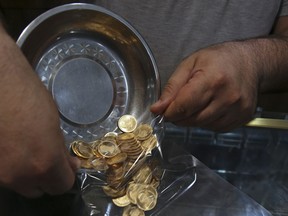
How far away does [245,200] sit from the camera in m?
0.74

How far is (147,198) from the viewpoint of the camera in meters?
0.71

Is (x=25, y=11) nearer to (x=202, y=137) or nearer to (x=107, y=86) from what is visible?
(x=107, y=86)

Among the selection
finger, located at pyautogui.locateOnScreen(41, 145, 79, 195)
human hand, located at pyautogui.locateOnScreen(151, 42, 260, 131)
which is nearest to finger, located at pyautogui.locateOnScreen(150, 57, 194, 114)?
human hand, located at pyautogui.locateOnScreen(151, 42, 260, 131)

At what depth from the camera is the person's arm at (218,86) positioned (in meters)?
0.70

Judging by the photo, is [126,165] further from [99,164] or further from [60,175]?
[60,175]

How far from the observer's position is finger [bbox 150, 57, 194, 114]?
70 cm

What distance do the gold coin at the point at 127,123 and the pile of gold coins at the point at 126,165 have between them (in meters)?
0.02

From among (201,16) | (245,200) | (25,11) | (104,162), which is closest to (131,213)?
(104,162)

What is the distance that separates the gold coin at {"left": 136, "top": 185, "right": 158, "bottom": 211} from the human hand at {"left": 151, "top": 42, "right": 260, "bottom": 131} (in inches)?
5.5

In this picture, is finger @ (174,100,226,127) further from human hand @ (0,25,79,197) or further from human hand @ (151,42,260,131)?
→ human hand @ (0,25,79,197)

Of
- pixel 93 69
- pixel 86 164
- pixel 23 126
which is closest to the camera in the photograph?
pixel 23 126

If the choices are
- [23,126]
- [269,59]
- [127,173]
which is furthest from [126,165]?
[269,59]

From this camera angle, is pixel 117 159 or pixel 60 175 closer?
pixel 60 175

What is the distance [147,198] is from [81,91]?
0.25m
